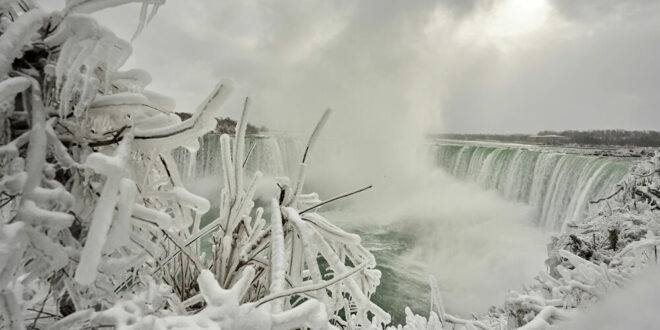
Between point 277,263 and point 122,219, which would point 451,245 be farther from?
point 122,219

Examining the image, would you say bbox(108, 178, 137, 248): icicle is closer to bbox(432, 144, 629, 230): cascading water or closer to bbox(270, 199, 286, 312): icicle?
bbox(270, 199, 286, 312): icicle

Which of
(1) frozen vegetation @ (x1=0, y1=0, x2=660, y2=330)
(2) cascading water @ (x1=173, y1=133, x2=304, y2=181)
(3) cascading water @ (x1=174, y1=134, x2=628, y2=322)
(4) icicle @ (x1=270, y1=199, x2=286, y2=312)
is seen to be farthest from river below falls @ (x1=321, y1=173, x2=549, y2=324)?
(1) frozen vegetation @ (x1=0, y1=0, x2=660, y2=330)

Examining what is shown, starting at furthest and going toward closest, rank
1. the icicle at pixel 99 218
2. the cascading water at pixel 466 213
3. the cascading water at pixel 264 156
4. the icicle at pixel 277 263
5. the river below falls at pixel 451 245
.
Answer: the cascading water at pixel 264 156 < the river below falls at pixel 451 245 < the cascading water at pixel 466 213 < the icicle at pixel 277 263 < the icicle at pixel 99 218

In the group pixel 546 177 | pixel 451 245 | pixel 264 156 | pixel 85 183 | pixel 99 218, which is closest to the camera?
pixel 99 218

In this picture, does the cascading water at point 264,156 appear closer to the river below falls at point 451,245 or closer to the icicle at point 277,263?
the river below falls at point 451,245

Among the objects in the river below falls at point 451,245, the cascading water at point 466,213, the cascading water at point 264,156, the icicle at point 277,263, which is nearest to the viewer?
the icicle at point 277,263

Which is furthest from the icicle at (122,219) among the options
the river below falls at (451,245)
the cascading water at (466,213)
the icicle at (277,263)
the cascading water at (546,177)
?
the river below falls at (451,245)

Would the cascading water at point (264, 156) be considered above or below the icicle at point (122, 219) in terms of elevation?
below

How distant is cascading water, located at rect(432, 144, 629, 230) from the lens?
1104 centimetres

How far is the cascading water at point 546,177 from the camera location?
36.2ft

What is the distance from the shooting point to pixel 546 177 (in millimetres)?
14453

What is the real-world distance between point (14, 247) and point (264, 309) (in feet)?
1.19

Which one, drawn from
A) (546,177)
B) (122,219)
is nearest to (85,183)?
(122,219)

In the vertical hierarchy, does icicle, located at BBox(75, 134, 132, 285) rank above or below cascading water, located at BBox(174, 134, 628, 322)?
above
